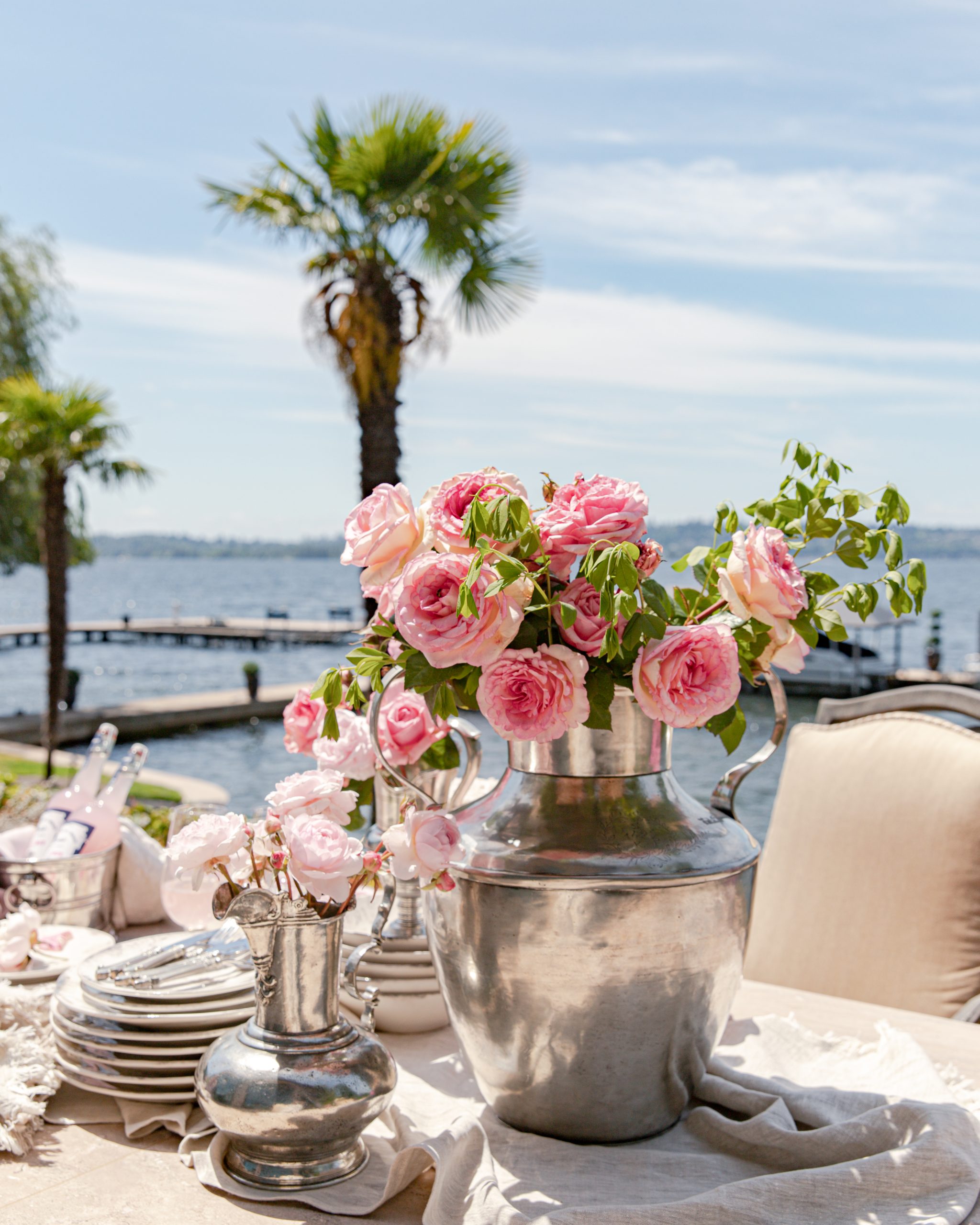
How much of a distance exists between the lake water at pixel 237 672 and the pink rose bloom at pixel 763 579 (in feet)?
1.09

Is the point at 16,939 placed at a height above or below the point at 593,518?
below

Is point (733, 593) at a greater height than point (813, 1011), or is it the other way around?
point (733, 593)

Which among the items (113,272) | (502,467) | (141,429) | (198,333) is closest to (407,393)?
(141,429)


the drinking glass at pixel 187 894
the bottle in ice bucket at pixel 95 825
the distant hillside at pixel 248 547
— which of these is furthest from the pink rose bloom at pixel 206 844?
the distant hillside at pixel 248 547

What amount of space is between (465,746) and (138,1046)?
18.3 inches

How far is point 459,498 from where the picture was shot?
96 centimetres

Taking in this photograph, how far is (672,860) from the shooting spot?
0.95 meters

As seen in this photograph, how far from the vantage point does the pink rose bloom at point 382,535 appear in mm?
968

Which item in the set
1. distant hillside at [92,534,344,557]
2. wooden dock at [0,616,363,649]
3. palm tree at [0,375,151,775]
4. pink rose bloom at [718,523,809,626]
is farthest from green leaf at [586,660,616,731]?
distant hillside at [92,534,344,557]

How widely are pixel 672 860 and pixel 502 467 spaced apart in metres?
0.40

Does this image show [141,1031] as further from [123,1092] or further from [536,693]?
[536,693]

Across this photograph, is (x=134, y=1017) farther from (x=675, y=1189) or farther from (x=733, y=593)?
(x=733, y=593)

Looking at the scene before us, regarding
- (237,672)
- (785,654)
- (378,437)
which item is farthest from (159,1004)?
(237,672)

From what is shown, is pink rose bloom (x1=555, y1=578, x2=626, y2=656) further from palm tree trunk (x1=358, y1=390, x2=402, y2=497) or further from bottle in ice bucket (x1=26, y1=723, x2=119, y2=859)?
palm tree trunk (x1=358, y1=390, x2=402, y2=497)
